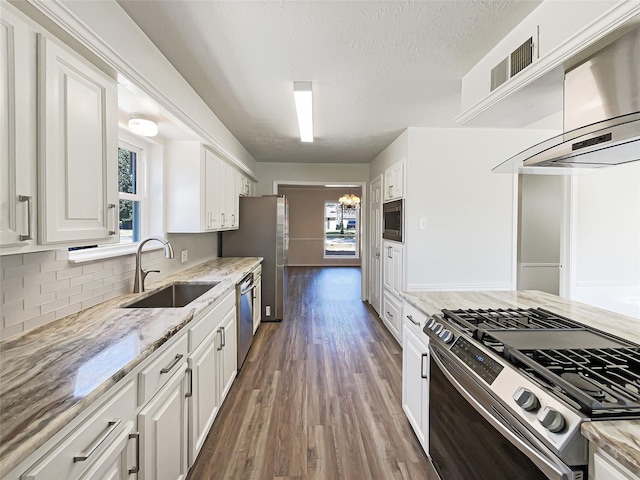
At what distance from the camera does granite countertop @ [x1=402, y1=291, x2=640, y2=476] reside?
70 cm

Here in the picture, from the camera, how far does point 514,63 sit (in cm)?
174

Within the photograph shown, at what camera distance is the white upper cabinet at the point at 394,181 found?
370 centimetres

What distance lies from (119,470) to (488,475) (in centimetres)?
126

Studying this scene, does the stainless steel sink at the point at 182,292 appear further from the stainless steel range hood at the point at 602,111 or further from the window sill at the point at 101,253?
the stainless steel range hood at the point at 602,111

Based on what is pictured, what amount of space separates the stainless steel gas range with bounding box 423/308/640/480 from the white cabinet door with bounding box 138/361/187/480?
1249mm

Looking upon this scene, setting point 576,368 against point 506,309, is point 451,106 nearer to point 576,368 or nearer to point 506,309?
point 506,309

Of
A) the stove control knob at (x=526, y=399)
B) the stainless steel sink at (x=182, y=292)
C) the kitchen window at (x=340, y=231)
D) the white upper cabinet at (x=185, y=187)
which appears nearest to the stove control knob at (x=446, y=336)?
the stove control knob at (x=526, y=399)

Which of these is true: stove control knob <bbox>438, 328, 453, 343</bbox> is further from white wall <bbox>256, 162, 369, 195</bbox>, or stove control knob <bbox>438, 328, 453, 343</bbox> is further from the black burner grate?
white wall <bbox>256, 162, 369, 195</bbox>

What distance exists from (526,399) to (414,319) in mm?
1042

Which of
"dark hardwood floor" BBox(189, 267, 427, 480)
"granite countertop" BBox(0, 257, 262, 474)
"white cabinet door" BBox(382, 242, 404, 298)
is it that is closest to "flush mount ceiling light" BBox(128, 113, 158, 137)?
"granite countertop" BBox(0, 257, 262, 474)

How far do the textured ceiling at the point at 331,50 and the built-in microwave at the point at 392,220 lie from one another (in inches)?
41.1

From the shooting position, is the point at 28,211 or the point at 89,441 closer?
the point at 89,441

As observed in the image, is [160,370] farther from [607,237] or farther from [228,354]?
[607,237]

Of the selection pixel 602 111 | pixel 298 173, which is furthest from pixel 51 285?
pixel 298 173
